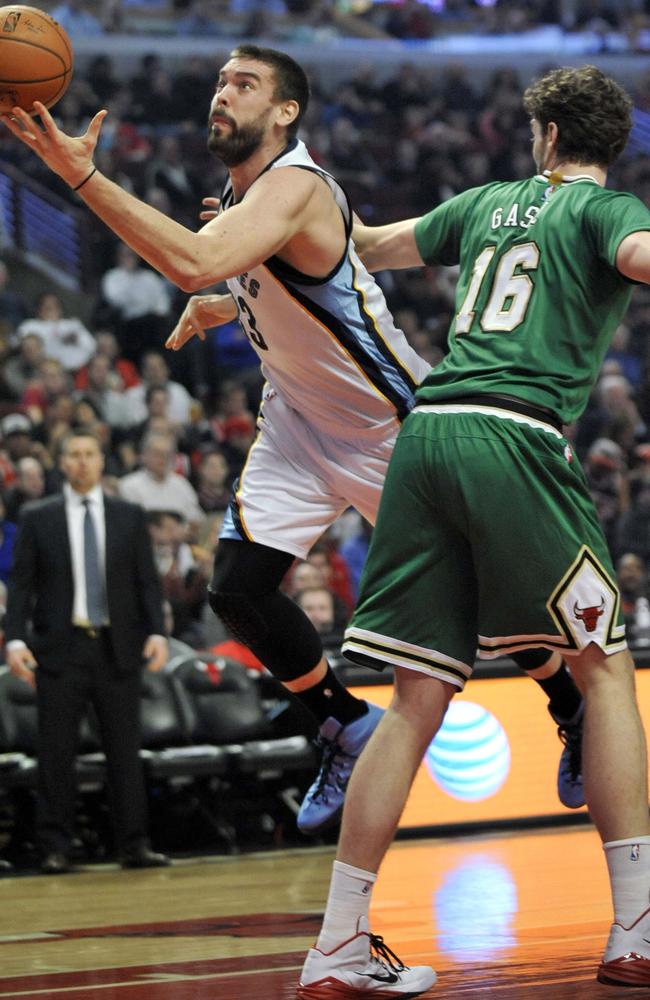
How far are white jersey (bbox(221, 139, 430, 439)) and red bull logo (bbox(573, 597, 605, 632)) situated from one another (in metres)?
1.17

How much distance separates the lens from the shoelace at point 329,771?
466 cm

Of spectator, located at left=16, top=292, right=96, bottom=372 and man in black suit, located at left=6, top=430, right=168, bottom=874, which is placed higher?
spectator, located at left=16, top=292, right=96, bottom=372

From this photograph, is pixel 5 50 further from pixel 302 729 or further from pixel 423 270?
pixel 423 270

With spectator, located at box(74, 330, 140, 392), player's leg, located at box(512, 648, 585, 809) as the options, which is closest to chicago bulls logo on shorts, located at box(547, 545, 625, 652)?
player's leg, located at box(512, 648, 585, 809)

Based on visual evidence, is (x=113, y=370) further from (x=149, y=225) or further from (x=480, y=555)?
(x=480, y=555)

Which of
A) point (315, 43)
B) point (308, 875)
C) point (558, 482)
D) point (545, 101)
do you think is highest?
point (315, 43)

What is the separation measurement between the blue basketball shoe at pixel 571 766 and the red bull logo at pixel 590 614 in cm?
89

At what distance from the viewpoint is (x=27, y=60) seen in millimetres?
3836

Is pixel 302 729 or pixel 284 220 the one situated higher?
pixel 284 220

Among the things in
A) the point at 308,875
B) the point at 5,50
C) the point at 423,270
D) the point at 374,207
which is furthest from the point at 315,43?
the point at 5,50

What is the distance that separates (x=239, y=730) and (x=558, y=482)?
203 inches

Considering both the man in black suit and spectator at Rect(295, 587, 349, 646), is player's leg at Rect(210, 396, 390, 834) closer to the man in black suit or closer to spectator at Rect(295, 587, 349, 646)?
the man in black suit

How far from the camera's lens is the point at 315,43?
2200 centimetres

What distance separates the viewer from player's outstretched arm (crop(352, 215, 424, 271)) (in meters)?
4.28
